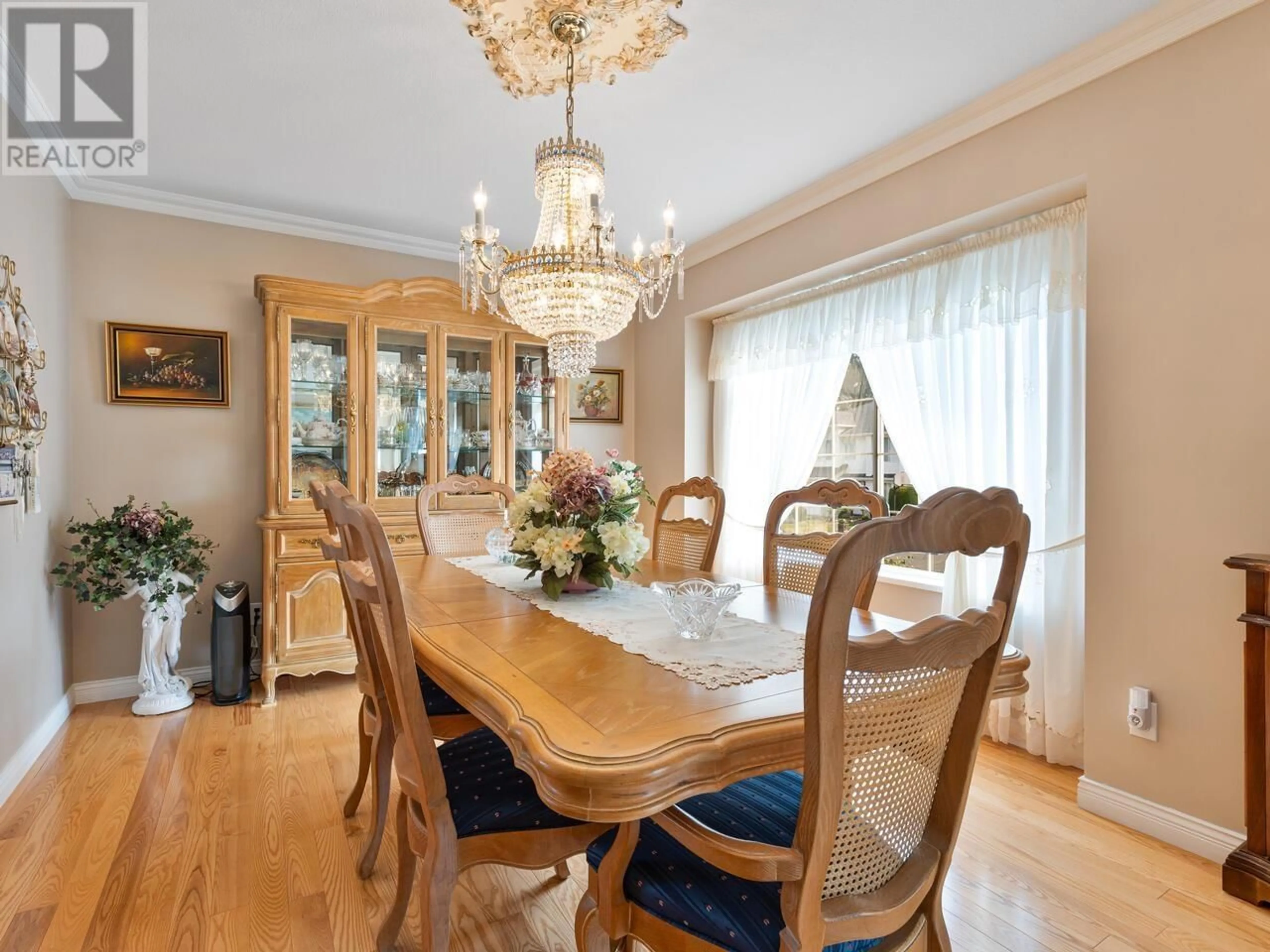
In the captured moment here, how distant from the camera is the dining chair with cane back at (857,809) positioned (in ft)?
2.55

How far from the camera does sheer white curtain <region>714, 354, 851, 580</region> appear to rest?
3441mm

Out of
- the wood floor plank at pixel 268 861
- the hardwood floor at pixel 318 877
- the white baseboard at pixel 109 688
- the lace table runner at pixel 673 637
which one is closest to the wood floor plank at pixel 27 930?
the hardwood floor at pixel 318 877

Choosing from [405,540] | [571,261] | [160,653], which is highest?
[571,261]

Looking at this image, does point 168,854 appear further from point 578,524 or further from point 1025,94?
point 1025,94

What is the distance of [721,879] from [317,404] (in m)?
3.15

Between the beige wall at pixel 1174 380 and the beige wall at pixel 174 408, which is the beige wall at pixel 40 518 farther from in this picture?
the beige wall at pixel 1174 380

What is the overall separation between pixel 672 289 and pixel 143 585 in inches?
131

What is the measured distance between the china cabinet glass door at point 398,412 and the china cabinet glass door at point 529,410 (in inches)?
19.2

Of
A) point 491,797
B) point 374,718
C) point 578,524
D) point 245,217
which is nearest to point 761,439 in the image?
point 578,524

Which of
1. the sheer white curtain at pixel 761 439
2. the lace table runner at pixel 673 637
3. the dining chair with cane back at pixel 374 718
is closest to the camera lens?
the lace table runner at pixel 673 637

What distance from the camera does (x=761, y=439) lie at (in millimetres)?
3832

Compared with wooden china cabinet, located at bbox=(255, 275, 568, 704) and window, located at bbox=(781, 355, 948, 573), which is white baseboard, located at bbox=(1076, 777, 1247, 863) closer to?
window, located at bbox=(781, 355, 948, 573)

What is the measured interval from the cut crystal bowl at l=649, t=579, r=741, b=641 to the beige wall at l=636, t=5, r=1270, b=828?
1.52 m

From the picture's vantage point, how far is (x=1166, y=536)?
1.99 m
